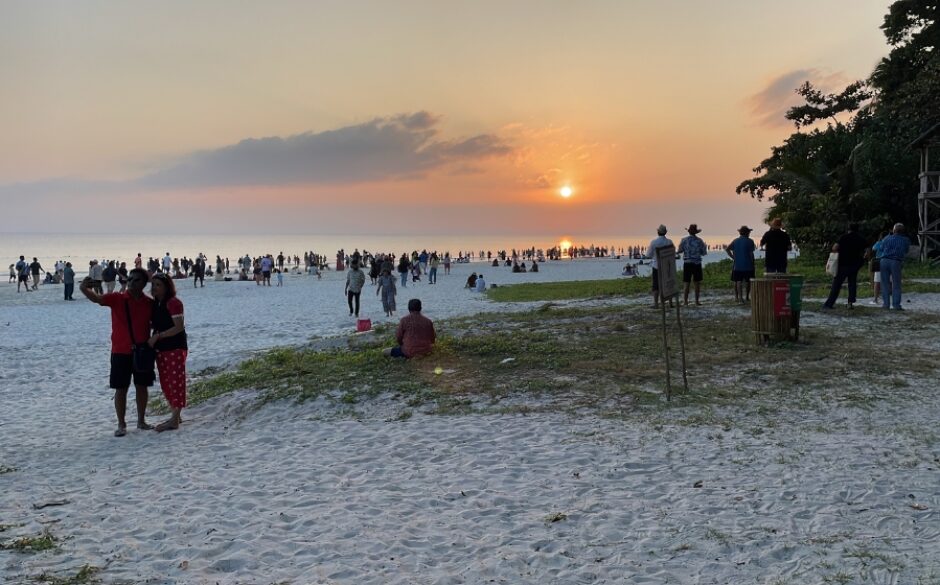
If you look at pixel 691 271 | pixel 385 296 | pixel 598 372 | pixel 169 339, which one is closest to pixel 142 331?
pixel 169 339

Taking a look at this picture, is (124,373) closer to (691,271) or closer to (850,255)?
(691,271)

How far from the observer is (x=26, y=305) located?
29406 mm

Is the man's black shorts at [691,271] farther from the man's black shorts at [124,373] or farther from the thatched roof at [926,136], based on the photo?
the thatched roof at [926,136]

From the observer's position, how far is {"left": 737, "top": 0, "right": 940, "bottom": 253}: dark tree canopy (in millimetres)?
28141

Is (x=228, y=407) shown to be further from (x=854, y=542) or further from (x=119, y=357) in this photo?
(x=854, y=542)

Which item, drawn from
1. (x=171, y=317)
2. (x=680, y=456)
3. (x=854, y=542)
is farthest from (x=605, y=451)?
(x=171, y=317)

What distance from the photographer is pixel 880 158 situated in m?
30.9

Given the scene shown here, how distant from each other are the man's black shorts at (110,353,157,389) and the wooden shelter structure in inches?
1171

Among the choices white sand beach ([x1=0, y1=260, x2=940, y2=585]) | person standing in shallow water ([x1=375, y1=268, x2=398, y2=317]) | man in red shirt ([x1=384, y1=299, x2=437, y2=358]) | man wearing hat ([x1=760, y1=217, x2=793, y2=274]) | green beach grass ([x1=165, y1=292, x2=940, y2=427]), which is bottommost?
white sand beach ([x1=0, y1=260, x2=940, y2=585])

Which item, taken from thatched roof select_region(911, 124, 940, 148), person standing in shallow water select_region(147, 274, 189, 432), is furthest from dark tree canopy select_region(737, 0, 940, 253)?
person standing in shallow water select_region(147, 274, 189, 432)

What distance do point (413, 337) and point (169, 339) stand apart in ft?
14.1

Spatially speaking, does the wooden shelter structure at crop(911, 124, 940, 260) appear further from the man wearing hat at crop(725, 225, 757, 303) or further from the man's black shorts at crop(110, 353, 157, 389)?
the man's black shorts at crop(110, 353, 157, 389)

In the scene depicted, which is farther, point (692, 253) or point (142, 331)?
point (692, 253)

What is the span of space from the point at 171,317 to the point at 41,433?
8.15ft
